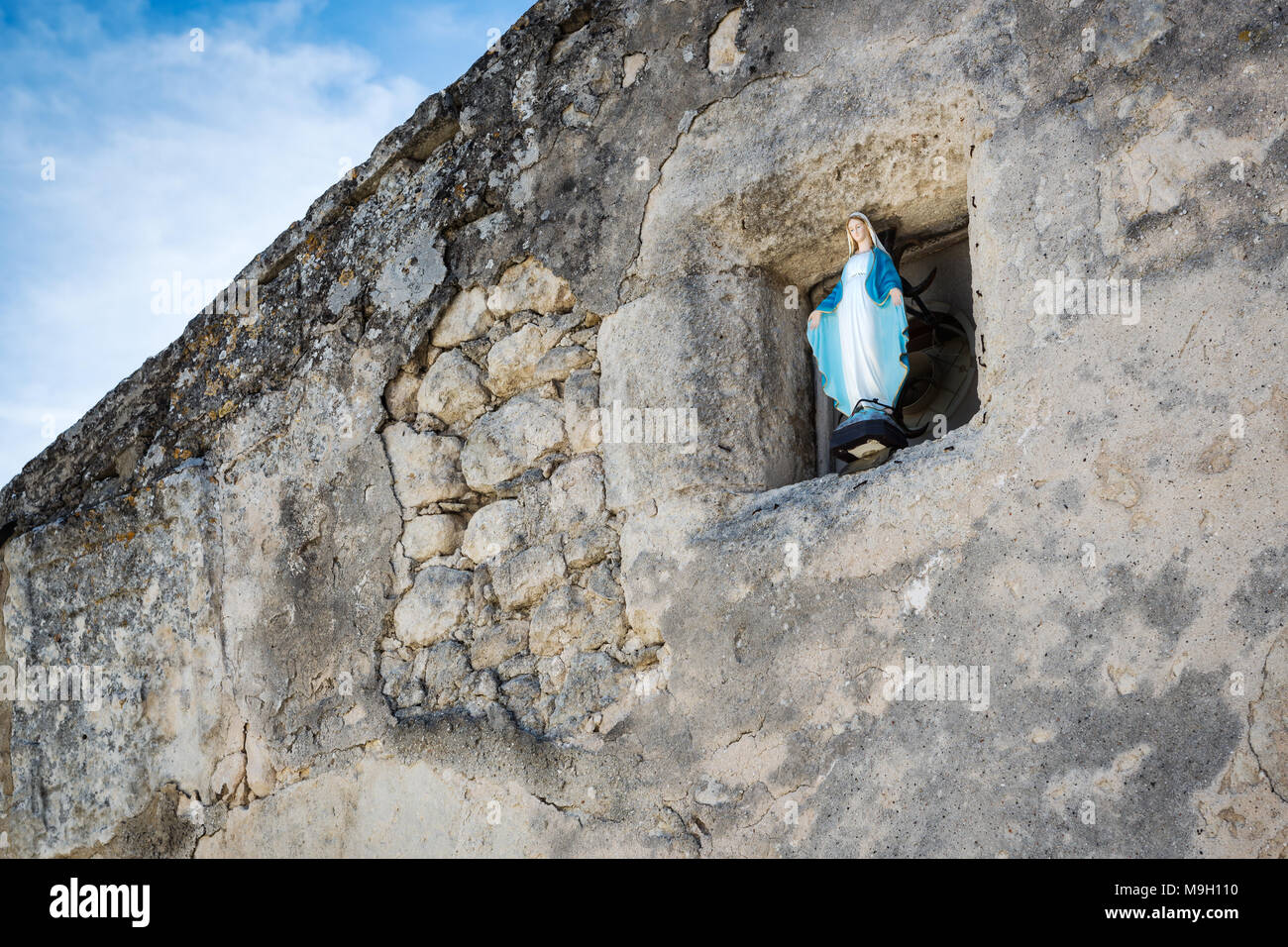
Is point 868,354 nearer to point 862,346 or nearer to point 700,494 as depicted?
point 862,346

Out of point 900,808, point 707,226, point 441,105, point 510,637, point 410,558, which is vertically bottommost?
point 900,808

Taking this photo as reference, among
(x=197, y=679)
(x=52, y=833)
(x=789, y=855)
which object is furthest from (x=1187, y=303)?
Answer: (x=52, y=833)

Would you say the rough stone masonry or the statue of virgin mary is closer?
the rough stone masonry

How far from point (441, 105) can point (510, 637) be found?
1.78 m

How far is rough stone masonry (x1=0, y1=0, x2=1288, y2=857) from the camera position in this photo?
244 cm

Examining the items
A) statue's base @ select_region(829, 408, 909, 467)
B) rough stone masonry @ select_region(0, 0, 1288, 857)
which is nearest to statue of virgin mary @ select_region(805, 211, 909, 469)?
statue's base @ select_region(829, 408, 909, 467)

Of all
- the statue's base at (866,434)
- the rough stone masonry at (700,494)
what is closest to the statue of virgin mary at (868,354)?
the statue's base at (866,434)

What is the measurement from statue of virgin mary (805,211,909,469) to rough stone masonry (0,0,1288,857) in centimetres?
17

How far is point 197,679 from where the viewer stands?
13.0 ft

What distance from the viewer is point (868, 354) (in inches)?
124

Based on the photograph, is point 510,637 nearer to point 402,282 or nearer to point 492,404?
point 492,404

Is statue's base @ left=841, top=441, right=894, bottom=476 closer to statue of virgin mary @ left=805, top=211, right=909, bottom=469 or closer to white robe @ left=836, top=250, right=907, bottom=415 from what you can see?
statue of virgin mary @ left=805, top=211, right=909, bottom=469

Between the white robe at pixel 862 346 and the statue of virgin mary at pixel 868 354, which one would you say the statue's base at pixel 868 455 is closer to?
the statue of virgin mary at pixel 868 354

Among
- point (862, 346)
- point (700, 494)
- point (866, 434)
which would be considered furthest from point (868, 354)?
point (700, 494)
